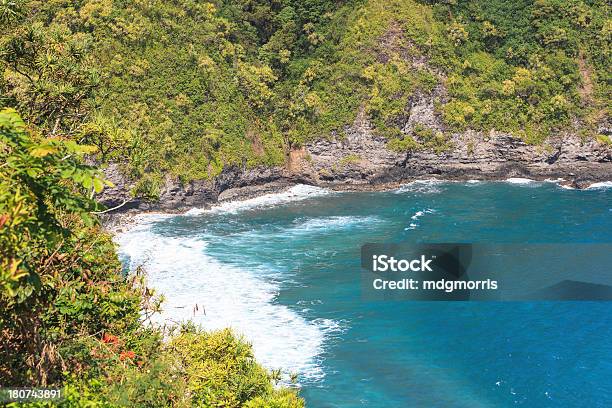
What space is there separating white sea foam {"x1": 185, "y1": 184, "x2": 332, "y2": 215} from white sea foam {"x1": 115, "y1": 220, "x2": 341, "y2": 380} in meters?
11.0

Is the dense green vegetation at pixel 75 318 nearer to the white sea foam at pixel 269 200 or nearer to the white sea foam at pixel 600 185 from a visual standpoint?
the white sea foam at pixel 269 200

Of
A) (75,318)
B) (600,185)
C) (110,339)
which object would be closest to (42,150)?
(75,318)

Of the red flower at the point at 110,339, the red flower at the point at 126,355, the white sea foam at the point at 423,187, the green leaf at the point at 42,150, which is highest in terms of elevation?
the green leaf at the point at 42,150

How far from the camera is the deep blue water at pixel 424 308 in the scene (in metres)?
35.2

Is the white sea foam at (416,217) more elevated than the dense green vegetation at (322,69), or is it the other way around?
the dense green vegetation at (322,69)

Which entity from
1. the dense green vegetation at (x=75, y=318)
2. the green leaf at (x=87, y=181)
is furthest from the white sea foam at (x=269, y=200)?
the green leaf at (x=87, y=181)

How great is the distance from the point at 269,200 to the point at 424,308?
32.5 meters

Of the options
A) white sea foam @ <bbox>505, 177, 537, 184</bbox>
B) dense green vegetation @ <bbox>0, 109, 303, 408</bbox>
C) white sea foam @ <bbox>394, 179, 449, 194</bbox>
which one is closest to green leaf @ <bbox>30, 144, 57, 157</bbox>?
dense green vegetation @ <bbox>0, 109, 303, 408</bbox>

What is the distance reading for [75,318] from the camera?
744 inches

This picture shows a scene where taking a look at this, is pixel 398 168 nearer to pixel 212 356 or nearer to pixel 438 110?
pixel 438 110

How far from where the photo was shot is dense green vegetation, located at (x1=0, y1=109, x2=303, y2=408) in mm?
9914

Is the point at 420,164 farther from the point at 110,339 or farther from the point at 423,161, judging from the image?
the point at 110,339

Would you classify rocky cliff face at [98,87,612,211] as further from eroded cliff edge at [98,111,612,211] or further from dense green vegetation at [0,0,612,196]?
dense green vegetation at [0,0,612,196]

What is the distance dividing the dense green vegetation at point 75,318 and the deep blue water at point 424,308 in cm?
1000
